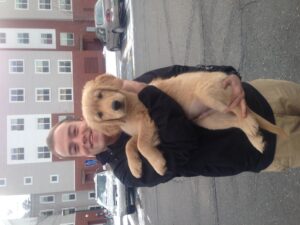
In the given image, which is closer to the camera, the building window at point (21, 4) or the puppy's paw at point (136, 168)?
the puppy's paw at point (136, 168)

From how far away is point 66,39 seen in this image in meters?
27.7

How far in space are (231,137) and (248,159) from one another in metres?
0.22

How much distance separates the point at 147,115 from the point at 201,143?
18.6 inches

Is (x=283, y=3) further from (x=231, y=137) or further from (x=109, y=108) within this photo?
(x=109, y=108)

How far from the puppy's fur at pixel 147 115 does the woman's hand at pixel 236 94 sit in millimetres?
31

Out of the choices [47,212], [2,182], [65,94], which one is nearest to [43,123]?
[65,94]

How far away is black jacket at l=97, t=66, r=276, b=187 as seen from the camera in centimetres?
275

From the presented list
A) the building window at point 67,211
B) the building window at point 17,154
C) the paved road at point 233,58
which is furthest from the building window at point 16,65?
the paved road at point 233,58

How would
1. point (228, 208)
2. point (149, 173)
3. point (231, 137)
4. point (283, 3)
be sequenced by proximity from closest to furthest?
point (231, 137) < point (149, 173) < point (283, 3) < point (228, 208)

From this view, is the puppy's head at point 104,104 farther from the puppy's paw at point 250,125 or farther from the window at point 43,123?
the window at point 43,123

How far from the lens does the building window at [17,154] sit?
Result: 25.6m

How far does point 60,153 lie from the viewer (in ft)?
11.8

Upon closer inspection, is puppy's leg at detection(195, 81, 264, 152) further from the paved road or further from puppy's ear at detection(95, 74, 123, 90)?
the paved road

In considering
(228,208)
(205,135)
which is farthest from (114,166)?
(228,208)
